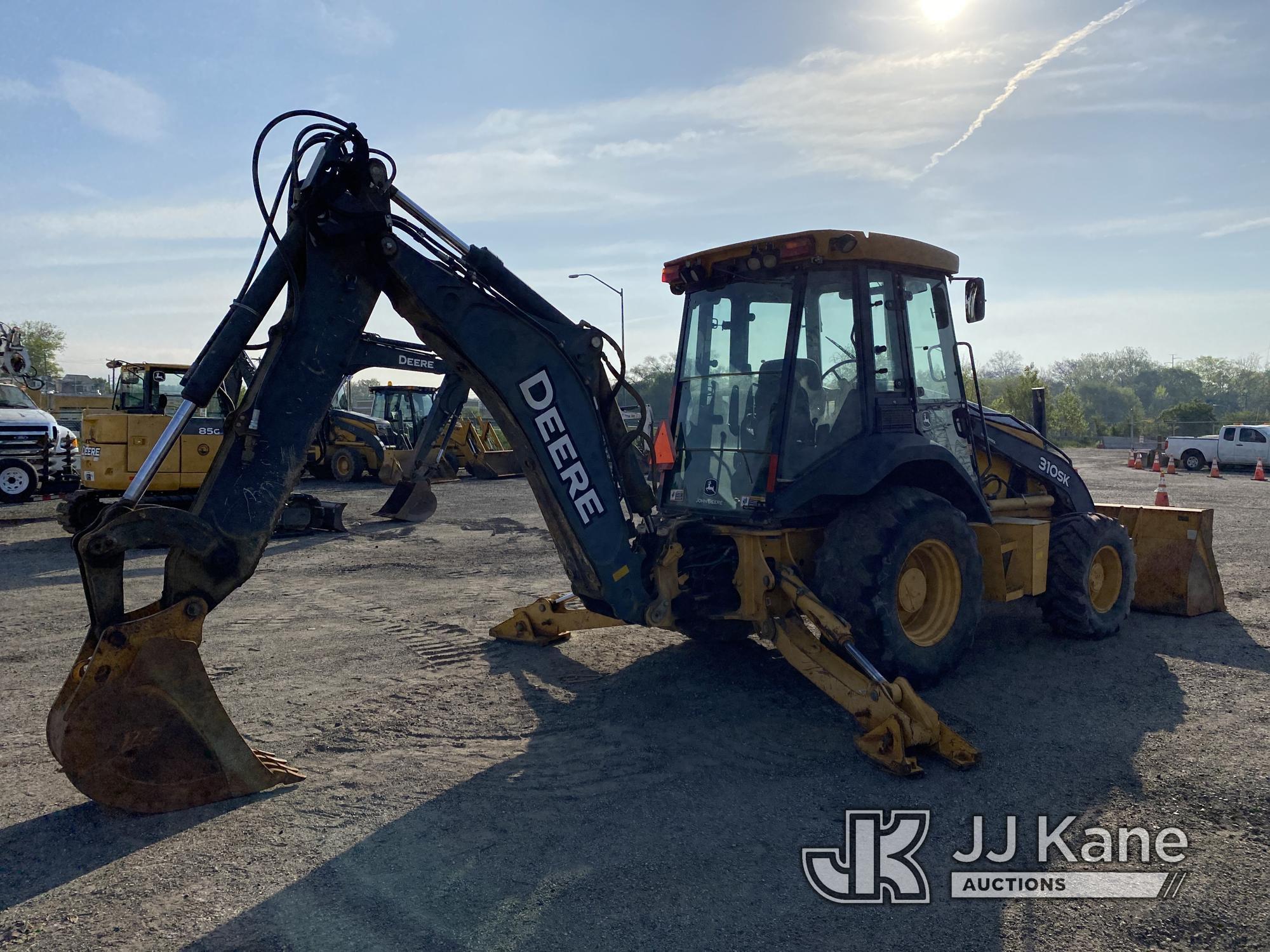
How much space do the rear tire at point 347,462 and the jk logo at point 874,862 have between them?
1880 centimetres

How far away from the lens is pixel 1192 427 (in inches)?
1815

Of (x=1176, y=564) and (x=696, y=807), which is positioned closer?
(x=696, y=807)

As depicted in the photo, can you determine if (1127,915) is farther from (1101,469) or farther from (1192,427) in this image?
(1192,427)

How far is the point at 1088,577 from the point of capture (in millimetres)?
7012

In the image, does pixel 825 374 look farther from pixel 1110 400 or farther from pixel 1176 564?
pixel 1110 400

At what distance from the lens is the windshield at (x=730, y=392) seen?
5730mm

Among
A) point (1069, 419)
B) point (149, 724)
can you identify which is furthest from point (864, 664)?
point (1069, 419)

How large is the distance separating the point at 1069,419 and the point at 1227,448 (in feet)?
98.4

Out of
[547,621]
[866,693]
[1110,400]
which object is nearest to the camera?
[866,693]

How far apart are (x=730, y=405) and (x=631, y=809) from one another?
2.75 meters

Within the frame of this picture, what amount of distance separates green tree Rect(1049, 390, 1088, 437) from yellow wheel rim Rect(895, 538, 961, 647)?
54745mm

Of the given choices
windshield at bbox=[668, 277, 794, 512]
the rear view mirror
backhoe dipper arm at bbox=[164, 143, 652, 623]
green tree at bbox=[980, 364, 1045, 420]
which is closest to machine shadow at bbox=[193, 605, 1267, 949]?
backhoe dipper arm at bbox=[164, 143, 652, 623]

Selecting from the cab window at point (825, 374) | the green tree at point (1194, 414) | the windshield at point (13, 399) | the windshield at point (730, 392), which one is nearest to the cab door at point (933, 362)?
the cab window at point (825, 374)

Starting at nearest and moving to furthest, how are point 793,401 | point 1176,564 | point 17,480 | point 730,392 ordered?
1. point 793,401
2. point 730,392
3. point 1176,564
4. point 17,480
